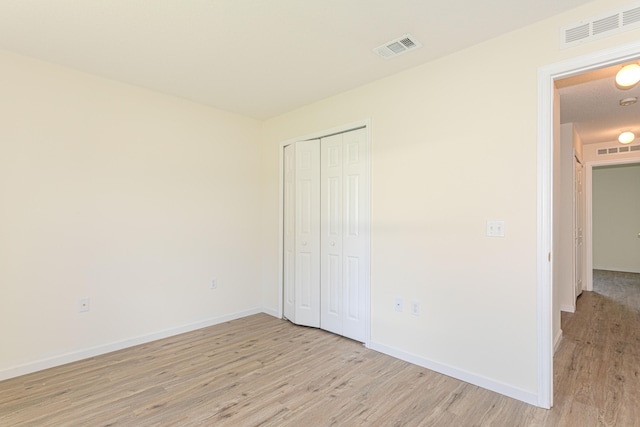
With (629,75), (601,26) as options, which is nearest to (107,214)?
(601,26)

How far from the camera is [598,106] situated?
3.63m

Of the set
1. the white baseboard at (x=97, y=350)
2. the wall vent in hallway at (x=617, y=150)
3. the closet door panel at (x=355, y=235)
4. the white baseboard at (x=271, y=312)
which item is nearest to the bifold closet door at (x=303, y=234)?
the white baseboard at (x=271, y=312)

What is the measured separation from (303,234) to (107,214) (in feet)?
A: 6.69

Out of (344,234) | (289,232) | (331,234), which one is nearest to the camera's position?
(344,234)

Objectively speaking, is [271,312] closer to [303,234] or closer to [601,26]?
[303,234]

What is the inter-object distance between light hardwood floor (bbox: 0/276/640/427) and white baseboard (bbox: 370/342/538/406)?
0.19ft

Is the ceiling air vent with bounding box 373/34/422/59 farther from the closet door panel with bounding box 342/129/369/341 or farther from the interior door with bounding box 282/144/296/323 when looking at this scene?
the interior door with bounding box 282/144/296/323

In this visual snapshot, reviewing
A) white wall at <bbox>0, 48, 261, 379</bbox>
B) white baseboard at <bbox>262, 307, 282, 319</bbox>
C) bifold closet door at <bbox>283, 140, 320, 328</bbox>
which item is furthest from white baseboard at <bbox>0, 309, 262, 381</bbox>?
bifold closet door at <bbox>283, 140, 320, 328</bbox>

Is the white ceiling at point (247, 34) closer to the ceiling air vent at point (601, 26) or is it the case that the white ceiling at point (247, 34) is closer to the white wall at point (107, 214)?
the ceiling air vent at point (601, 26)

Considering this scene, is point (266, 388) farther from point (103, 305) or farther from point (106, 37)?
point (106, 37)

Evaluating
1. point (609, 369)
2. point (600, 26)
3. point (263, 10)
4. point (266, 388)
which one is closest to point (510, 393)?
point (609, 369)

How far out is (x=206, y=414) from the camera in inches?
81.1

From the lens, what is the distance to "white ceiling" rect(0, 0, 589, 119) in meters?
2.01

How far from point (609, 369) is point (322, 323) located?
8.59 ft
